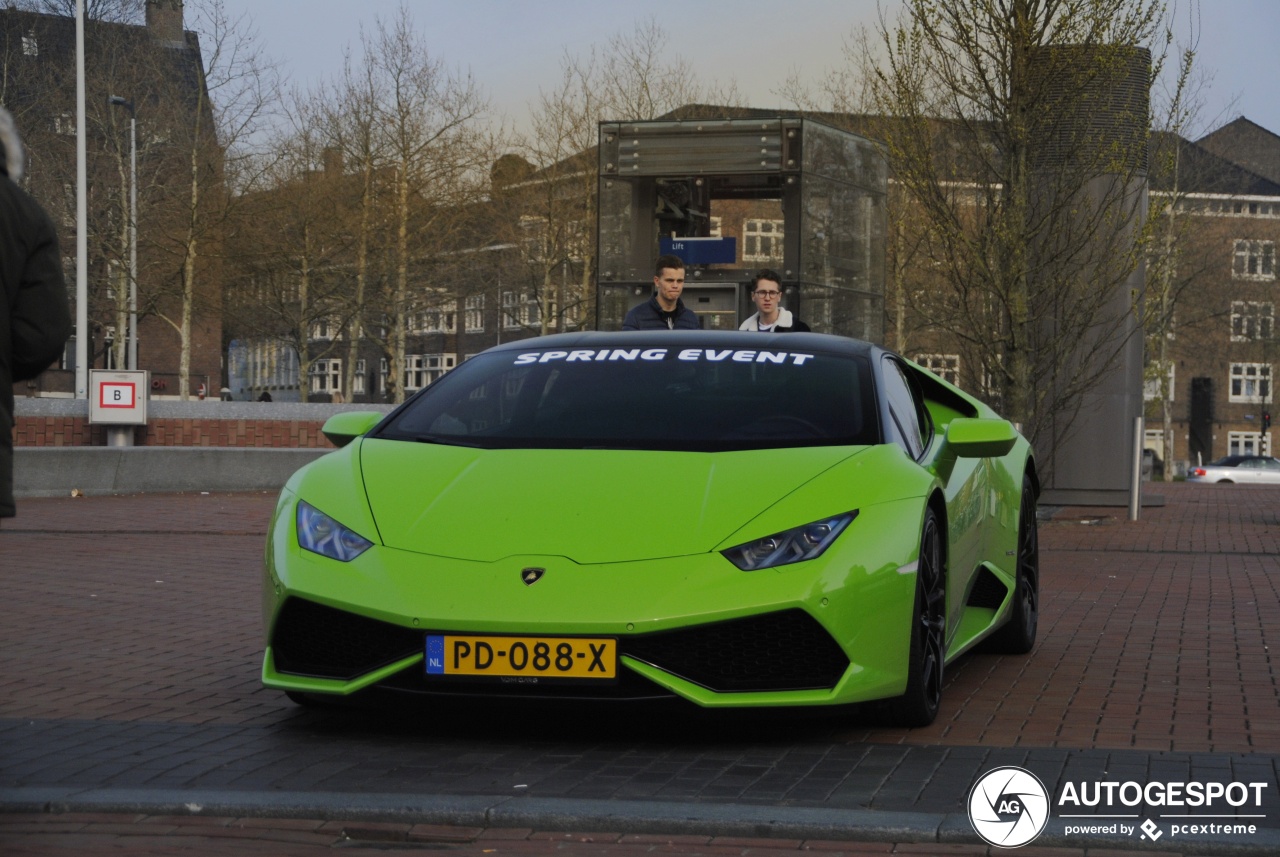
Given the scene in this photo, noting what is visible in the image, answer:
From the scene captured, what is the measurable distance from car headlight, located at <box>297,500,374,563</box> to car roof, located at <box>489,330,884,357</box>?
129 centimetres

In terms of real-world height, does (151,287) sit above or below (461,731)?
above

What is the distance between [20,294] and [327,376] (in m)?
101

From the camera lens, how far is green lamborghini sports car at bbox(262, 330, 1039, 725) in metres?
4.98

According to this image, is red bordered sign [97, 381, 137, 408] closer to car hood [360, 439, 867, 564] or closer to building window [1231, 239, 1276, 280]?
car hood [360, 439, 867, 564]

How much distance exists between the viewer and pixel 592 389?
625 cm

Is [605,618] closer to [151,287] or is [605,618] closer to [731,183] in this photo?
[731,183]

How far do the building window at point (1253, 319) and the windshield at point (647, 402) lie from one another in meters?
63.4

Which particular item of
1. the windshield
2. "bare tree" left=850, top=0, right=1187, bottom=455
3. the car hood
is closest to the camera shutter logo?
the car hood

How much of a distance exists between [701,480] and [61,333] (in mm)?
2004

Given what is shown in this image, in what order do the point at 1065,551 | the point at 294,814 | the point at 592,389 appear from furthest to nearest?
the point at 1065,551, the point at 592,389, the point at 294,814

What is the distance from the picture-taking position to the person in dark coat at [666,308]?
10047 mm

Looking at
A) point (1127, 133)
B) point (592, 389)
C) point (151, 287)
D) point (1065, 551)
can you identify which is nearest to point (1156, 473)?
point (151, 287)

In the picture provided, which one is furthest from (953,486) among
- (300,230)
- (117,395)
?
(300,230)

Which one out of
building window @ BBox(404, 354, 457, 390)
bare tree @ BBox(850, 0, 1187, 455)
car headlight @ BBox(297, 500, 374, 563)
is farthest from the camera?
building window @ BBox(404, 354, 457, 390)
